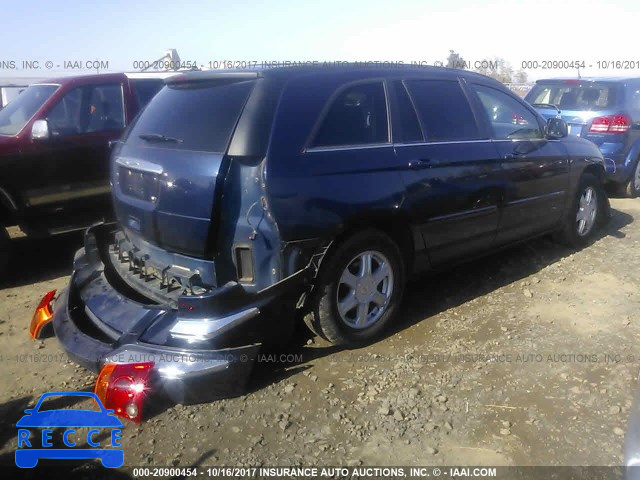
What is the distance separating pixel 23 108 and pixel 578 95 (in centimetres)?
706

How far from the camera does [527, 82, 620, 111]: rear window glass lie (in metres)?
7.59

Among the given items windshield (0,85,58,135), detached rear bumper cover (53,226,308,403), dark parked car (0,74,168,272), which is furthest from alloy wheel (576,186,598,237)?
windshield (0,85,58,135)

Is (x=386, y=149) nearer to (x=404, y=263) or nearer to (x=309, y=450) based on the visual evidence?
(x=404, y=263)

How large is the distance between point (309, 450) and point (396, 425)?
49 cm

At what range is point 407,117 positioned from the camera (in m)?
3.84

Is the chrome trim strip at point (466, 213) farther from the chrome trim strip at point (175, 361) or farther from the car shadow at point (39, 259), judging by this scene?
the car shadow at point (39, 259)

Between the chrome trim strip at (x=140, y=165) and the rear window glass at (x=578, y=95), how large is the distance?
6418 mm

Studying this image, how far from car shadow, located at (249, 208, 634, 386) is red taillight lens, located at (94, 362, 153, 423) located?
2.18 feet

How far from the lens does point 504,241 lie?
4734 mm

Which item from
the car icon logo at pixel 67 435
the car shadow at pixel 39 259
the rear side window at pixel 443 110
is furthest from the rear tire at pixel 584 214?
the car shadow at pixel 39 259

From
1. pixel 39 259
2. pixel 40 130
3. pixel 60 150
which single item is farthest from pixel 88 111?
pixel 39 259

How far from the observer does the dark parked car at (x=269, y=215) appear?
306 centimetres

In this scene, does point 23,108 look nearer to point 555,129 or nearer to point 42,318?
point 42,318

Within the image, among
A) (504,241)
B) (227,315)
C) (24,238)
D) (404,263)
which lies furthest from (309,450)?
(24,238)
